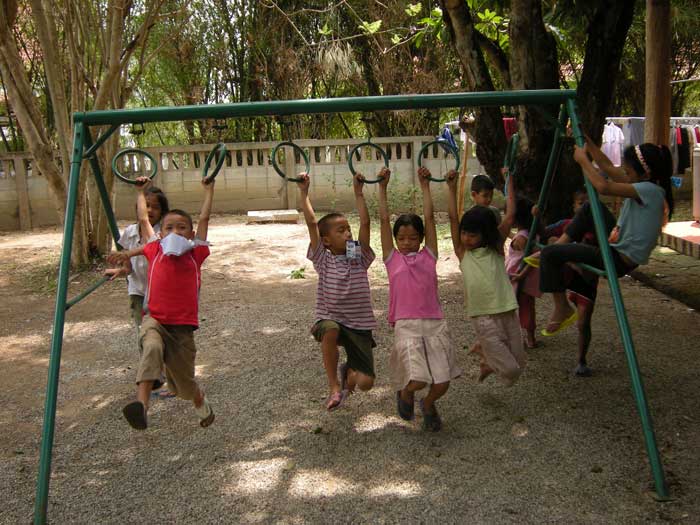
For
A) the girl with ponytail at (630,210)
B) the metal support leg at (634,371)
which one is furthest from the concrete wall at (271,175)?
the metal support leg at (634,371)

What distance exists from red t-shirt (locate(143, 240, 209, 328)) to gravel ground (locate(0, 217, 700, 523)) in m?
0.69

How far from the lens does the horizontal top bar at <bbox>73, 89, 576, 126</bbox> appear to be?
10.8 ft

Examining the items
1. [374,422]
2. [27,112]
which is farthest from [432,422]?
[27,112]

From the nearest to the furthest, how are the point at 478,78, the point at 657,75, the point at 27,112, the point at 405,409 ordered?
the point at 405,409, the point at 478,78, the point at 657,75, the point at 27,112

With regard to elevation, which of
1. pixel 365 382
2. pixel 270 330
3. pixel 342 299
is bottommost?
pixel 270 330

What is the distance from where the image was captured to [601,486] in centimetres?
304

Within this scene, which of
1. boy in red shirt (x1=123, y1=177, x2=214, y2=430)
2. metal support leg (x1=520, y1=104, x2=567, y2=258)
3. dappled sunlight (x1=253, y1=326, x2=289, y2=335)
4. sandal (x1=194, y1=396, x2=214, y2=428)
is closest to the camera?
boy in red shirt (x1=123, y1=177, x2=214, y2=430)

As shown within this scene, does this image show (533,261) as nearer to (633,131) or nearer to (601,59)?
(601,59)

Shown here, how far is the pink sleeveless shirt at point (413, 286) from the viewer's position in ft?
11.6

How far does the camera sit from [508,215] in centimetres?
396

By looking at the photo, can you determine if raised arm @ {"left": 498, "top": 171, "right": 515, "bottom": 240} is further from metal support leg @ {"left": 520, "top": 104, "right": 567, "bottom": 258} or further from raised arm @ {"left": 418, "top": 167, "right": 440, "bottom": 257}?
raised arm @ {"left": 418, "top": 167, "right": 440, "bottom": 257}

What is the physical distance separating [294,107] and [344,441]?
1.68 metres

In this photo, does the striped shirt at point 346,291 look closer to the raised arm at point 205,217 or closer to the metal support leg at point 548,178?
the raised arm at point 205,217

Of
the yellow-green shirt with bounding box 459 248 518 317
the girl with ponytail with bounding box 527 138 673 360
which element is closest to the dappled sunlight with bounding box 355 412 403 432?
the yellow-green shirt with bounding box 459 248 518 317
